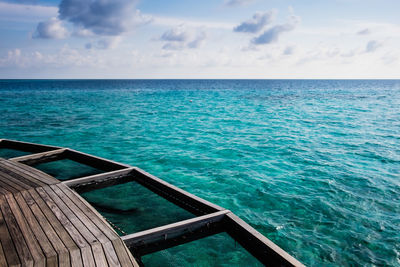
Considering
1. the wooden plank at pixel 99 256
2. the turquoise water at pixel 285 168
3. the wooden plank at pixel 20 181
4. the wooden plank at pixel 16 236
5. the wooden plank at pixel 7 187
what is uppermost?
the wooden plank at pixel 7 187

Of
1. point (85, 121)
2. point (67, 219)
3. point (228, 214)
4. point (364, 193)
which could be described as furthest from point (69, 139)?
point (364, 193)

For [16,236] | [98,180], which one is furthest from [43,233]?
[98,180]

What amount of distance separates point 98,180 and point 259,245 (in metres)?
4.84

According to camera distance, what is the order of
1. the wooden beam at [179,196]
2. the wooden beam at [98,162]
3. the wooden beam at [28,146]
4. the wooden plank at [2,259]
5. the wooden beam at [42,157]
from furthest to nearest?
the wooden beam at [28,146], the wooden beam at [42,157], the wooden beam at [98,162], the wooden beam at [179,196], the wooden plank at [2,259]

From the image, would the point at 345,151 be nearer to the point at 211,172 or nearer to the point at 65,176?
the point at 211,172

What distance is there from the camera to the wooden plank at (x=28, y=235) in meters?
3.54

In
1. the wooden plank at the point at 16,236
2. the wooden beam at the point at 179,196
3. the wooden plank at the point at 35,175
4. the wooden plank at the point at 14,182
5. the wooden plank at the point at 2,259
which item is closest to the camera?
the wooden plank at the point at 2,259

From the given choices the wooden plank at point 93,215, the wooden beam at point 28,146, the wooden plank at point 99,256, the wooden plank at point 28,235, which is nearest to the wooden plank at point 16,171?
the wooden plank at point 93,215

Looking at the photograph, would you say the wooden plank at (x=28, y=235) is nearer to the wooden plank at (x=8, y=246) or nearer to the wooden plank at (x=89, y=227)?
the wooden plank at (x=8, y=246)

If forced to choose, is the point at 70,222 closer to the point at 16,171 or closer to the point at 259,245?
the point at 259,245

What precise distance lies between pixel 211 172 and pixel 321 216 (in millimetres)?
4690

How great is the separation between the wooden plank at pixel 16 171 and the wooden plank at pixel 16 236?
1242mm

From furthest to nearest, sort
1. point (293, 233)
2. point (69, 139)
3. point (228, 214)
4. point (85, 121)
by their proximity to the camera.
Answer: point (85, 121), point (69, 139), point (293, 233), point (228, 214)

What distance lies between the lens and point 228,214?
5.04m
